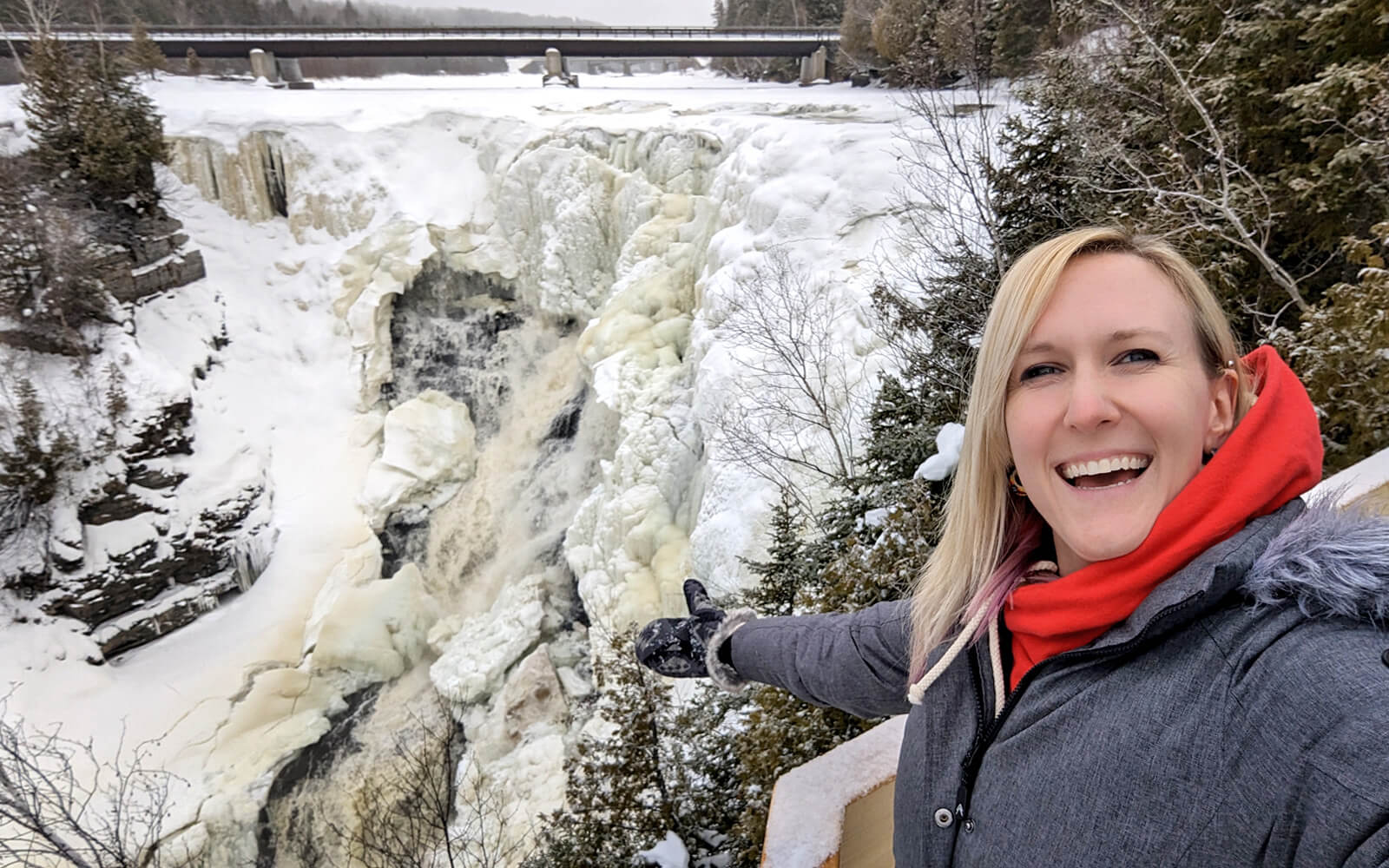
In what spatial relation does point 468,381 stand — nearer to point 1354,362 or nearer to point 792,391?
point 792,391

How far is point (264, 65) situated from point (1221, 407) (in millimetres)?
27325

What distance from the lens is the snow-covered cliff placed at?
9070mm

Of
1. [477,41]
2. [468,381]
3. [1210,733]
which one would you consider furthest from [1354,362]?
[477,41]

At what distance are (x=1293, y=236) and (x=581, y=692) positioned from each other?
10.2 meters

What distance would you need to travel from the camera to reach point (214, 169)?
609 inches

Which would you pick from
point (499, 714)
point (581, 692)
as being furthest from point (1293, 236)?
point (499, 714)

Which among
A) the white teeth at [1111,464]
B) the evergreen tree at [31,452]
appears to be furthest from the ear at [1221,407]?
the evergreen tree at [31,452]

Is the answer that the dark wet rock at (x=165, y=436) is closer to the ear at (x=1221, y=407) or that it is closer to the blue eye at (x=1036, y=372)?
the blue eye at (x=1036, y=372)

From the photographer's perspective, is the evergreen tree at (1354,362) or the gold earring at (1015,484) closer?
the gold earring at (1015,484)

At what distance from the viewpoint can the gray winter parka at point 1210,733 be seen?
2.30 feet

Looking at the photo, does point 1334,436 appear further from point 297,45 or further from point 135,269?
point 297,45

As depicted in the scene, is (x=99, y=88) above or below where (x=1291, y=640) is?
above

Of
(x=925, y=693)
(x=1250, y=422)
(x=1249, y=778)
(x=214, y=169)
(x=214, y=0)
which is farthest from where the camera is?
(x=214, y=0)

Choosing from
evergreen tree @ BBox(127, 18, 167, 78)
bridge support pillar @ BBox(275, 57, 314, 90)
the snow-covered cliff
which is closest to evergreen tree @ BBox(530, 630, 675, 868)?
the snow-covered cliff
